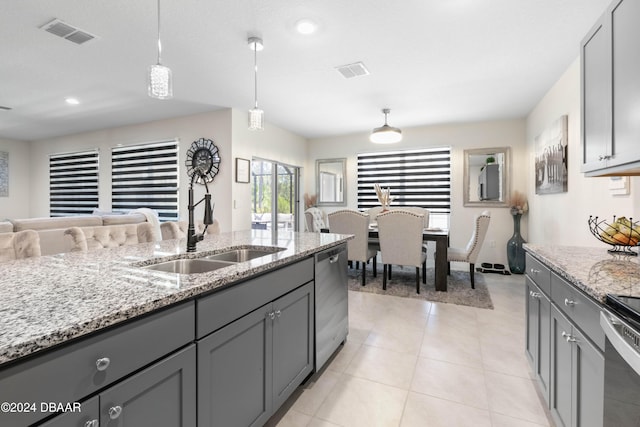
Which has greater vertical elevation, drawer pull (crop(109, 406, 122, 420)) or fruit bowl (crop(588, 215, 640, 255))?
fruit bowl (crop(588, 215, 640, 255))

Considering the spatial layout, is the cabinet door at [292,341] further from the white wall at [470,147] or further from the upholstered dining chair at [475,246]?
the white wall at [470,147]

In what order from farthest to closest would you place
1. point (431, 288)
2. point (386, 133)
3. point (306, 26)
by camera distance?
point (386, 133) < point (431, 288) < point (306, 26)

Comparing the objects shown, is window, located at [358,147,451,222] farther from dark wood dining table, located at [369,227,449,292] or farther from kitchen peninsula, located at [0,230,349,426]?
kitchen peninsula, located at [0,230,349,426]

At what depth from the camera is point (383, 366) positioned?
2223 millimetres

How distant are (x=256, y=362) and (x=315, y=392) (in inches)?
28.9

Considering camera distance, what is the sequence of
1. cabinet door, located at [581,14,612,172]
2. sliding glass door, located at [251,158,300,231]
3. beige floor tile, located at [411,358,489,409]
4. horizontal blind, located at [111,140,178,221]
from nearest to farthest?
cabinet door, located at [581,14,612,172] < beige floor tile, located at [411,358,489,409] < horizontal blind, located at [111,140,178,221] < sliding glass door, located at [251,158,300,231]

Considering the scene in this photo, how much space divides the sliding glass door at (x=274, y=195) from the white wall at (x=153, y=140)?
612mm

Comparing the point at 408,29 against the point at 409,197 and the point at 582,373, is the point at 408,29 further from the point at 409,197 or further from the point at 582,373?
the point at 409,197

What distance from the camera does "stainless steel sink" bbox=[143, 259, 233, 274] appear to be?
161cm

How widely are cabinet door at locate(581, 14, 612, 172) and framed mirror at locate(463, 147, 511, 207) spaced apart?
142 inches

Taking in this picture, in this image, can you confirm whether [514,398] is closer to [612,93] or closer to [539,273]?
[539,273]

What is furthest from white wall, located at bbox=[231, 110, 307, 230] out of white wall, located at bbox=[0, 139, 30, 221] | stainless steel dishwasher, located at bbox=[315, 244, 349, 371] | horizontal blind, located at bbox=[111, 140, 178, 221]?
white wall, located at bbox=[0, 139, 30, 221]

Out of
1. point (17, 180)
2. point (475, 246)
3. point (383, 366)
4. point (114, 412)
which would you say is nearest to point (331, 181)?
point (475, 246)

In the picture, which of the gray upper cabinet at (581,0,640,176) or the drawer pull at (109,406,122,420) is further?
the gray upper cabinet at (581,0,640,176)
